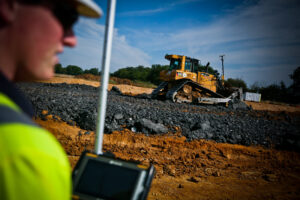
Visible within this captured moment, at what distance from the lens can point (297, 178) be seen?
4.11 m

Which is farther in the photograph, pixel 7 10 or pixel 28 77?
pixel 28 77

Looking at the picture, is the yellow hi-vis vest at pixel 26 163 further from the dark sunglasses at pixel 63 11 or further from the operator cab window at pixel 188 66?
the operator cab window at pixel 188 66

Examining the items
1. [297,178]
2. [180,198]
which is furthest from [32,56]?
[297,178]

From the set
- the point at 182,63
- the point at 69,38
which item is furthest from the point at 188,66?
the point at 69,38

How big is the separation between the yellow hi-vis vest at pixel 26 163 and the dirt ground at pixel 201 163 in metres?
2.94

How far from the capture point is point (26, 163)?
456 millimetres

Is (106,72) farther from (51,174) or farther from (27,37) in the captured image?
(51,174)

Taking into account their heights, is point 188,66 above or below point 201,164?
above

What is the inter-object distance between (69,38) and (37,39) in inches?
6.8

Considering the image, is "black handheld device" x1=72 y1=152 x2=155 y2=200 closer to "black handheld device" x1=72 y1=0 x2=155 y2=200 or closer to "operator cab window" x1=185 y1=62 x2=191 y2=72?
"black handheld device" x1=72 y1=0 x2=155 y2=200

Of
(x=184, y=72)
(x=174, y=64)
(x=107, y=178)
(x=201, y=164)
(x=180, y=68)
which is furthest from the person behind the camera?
(x=174, y=64)

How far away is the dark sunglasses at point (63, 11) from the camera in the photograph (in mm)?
638

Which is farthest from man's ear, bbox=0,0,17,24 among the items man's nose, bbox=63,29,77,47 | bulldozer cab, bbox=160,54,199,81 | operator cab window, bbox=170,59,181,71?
operator cab window, bbox=170,59,181,71

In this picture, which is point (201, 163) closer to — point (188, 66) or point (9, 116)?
point (9, 116)
